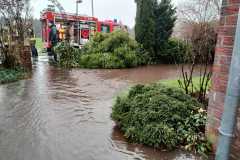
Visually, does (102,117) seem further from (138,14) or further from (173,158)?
(138,14)

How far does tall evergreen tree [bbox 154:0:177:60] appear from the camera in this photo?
12.6 m

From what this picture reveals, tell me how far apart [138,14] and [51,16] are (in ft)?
16.9

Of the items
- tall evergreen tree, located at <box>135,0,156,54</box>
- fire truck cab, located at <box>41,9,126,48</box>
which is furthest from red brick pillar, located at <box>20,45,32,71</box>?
tall evergreen tree, located at <box>135,0,156,54</box>

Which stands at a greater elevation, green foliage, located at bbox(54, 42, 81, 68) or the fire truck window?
the fire truck window

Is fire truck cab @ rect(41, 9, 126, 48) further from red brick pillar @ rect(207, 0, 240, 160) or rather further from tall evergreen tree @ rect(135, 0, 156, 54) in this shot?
red brick pillar @ rect(207, 0, 240, 160)

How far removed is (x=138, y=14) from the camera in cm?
1266

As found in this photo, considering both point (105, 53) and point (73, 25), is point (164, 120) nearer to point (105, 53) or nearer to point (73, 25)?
point (105, 53)

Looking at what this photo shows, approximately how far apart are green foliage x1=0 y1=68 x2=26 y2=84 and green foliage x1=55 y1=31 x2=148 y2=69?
2.79 m

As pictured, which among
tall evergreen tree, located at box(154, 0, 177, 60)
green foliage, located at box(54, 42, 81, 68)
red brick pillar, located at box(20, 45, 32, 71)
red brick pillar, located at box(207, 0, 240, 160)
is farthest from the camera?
tall evergreen tree, located at box(154, 0, 177, 60)

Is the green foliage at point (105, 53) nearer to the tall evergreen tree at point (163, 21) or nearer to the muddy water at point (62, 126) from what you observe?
the tall evergreen tree at point (163, 21)

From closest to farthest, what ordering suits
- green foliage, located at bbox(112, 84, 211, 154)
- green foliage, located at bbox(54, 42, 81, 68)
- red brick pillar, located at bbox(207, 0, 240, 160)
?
red brick pillar, located at bbox(207, 0, 240, 160)
green foliage, located at bbox(112, 84, 211, 154)
green foliage, located at bbox(54, 42, 81, 68)

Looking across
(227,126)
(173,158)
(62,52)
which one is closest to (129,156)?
(173,158)

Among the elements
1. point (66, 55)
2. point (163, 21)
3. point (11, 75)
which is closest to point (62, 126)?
point (11, 75)

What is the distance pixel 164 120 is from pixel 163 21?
32.8 feet
